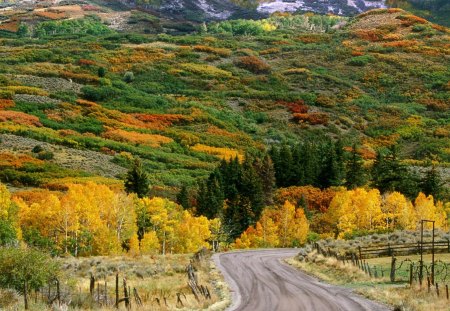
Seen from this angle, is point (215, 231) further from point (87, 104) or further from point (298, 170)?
point (87, 104)

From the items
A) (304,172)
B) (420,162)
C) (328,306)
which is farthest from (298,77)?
(328,306)

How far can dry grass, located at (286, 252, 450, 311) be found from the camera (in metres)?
23.5

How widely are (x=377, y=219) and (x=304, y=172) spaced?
2701 centimetres

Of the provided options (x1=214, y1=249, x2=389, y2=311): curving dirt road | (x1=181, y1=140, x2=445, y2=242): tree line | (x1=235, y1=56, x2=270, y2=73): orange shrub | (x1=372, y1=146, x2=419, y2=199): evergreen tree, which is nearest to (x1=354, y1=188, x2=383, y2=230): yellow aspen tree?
(x1=372, y1=146, x2=419, y2=199): evergreen tree

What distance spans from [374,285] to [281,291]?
5.02m

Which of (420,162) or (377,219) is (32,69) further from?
(377,219)

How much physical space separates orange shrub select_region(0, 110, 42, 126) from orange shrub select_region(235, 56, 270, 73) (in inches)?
3566

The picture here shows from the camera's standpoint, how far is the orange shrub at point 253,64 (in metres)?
190

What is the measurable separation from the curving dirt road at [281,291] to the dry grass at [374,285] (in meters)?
0.70

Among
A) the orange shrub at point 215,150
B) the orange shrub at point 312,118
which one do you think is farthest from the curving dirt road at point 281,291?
the orange shrub at point 312,118

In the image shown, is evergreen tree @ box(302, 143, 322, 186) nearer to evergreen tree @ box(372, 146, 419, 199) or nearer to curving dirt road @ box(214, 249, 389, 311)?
evergreen tree @ box(372, 146, 419, 199)

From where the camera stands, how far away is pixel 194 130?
134250 mm

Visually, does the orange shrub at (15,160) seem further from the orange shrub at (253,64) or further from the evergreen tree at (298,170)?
the orange shrub at (253,64)

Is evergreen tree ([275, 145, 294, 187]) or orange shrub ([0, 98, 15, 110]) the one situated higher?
orange shrub ([0, 98, 15, 110])
